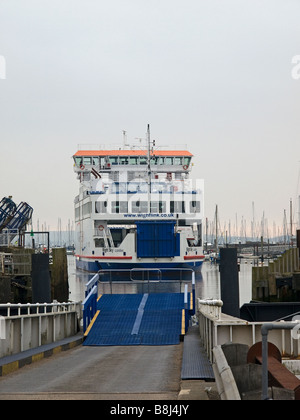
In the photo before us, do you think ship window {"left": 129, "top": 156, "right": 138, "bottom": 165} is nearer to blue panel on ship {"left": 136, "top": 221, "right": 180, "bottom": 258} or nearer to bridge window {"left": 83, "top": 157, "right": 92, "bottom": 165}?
bridge window {"left": 83, "top": 157, "right": 92, "bottom": 165}

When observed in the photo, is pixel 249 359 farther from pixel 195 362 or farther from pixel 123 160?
pixel 123 160

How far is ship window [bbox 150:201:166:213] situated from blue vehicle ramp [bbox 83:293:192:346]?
145 ft

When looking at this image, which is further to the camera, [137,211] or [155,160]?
[155,160]

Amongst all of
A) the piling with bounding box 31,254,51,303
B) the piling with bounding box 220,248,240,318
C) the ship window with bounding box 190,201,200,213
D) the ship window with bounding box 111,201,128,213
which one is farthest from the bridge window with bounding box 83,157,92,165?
the piling with bounding box 220,248,240,318

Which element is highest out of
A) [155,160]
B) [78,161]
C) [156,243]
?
[78,161]

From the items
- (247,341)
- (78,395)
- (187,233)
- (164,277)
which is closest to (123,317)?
(247,341)

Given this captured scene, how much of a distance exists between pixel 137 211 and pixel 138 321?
4860 cm

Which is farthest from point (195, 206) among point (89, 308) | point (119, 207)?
point (89, 308)

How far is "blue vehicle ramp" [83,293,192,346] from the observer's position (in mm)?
17248

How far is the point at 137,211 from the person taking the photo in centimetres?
6769

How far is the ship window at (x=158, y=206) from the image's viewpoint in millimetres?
67062

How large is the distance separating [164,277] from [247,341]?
155 ft
